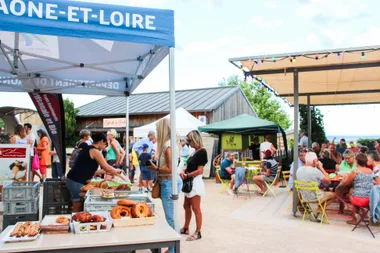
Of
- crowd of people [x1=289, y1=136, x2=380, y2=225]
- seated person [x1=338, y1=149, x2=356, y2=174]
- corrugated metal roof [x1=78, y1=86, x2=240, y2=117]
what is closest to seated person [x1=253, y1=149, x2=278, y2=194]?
crowd of people [x1=289, y1=136, x2=380, y2=225]

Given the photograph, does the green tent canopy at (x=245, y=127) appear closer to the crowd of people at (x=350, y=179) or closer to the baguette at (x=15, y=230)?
the crowd of people at (x=350, y=179)

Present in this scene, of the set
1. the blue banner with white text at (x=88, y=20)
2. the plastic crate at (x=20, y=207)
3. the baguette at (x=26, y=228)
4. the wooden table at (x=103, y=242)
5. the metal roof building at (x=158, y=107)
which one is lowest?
the plastic crate at (x=20, y=207)

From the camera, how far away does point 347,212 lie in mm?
7449

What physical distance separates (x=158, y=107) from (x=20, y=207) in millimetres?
21113

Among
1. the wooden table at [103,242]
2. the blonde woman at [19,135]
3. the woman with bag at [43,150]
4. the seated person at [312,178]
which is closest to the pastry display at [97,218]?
the wooden table at [103,242]

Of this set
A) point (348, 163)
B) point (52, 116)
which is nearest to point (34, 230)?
point (52, 116)

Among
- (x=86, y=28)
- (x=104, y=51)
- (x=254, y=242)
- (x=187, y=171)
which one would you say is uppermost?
(x=104, y=51)

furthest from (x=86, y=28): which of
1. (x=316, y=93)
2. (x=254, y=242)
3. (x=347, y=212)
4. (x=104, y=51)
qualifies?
(x=316, y=93)

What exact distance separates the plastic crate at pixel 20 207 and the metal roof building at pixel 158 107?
54.3ft

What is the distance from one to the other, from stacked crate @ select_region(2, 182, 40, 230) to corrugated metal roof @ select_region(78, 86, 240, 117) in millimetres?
17441

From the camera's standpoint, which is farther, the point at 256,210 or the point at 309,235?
the point at 256,210

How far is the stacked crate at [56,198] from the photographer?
5.34 m

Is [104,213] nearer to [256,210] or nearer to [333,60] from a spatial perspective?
[256,210]

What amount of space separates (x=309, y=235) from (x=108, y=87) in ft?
14.8
